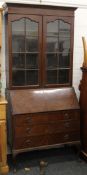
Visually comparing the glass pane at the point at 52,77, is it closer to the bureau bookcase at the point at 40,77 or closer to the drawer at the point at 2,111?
the bureau bookcase at the point at 40,77

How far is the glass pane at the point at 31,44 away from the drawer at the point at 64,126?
933 mm

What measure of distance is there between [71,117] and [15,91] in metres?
0.77

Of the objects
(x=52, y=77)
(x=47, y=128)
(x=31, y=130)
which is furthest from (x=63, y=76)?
(x=31, y=130)

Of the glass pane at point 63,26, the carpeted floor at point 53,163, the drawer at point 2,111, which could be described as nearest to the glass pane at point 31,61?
the glass pane at point 63,26

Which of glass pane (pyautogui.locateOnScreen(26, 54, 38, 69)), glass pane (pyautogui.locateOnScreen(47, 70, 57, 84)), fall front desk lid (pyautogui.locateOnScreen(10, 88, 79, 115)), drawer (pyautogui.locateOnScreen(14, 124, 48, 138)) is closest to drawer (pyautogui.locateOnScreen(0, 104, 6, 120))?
fall front desk lid (pyautogui.locateOnScreen(10, 88, 79, 115))

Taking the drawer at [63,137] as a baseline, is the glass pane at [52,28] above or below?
above

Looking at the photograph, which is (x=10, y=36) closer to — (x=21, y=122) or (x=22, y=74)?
(x=22, y=74)

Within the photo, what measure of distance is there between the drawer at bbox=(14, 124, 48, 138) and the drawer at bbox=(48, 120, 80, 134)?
8 cm

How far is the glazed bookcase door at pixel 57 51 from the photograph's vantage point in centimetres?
316

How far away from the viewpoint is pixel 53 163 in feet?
10.8

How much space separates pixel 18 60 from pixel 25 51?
0.14 meters

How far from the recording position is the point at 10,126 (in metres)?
3.13

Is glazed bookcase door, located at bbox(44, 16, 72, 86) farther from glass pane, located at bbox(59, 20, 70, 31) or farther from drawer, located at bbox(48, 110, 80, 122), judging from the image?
drawer, located at bbox(48, 110, 80, 122)

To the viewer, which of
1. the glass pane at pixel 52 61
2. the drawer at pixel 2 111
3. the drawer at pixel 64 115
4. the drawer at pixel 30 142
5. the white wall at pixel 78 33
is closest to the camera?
the drawer at pixel 2 111
